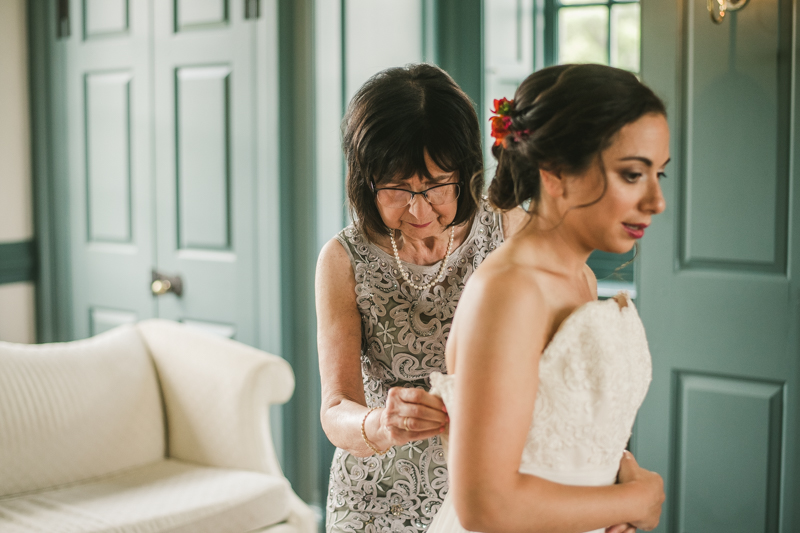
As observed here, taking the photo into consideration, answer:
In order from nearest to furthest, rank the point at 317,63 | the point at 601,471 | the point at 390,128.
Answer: the point at 601,471, the point at 390,128, the point at 317,63

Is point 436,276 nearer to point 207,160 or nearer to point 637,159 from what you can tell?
point 637,159

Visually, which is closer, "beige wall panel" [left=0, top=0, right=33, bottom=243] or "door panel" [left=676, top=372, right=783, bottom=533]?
"door panel" [left=676, top=372, right=783, bottom=533]

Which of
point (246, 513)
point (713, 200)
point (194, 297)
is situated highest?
point (713, 200)

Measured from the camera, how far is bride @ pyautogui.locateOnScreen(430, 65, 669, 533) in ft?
2.83

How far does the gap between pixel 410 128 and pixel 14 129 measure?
3.05m

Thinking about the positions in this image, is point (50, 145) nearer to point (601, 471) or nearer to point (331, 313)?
point (331, 313)

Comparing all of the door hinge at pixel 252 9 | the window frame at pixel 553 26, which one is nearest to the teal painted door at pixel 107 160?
the door hinge at pixel 252 9

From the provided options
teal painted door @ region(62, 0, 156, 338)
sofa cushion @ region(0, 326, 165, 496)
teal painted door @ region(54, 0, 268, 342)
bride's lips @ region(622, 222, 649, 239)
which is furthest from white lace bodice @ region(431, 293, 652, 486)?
teal painted door @ region(62, 0, 156, 338)

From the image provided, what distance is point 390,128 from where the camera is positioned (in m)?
1.27

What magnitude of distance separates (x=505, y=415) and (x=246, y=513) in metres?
1.73

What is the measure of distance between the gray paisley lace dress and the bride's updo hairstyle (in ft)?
1.66

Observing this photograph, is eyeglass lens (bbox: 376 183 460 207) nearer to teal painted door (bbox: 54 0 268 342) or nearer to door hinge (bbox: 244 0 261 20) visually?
teal painted door (bbox: 54 0 268 342)

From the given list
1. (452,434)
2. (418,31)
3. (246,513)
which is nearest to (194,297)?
(246,513)

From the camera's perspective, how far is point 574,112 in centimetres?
90
